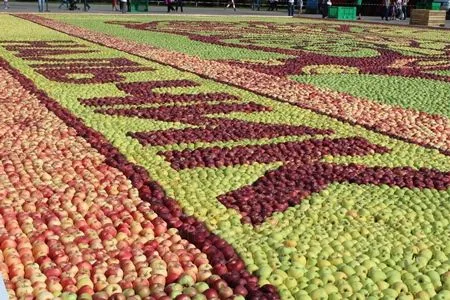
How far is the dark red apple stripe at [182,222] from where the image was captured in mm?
3350

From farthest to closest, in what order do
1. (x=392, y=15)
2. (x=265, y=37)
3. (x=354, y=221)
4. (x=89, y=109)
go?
1. (x=392, y=15)
2. (x=265, y=37)
3. (x=89, y=109)
4. (x=354, y=221)

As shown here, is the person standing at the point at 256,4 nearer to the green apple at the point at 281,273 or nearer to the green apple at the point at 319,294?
the green apple at the point at 281,273

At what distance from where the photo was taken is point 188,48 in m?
14.5

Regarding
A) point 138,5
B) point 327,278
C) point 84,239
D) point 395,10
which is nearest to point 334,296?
point 327,278

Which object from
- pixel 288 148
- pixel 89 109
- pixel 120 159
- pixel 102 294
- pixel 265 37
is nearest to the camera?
pixel 102 294

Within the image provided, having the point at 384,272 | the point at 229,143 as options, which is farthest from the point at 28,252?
the point at 229,143

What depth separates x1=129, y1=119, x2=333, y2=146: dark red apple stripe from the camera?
19.9ft

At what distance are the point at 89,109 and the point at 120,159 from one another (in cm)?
212

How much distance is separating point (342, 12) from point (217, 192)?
29.6 meters

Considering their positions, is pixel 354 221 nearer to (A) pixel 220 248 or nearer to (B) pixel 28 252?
(A) pixel 220 248

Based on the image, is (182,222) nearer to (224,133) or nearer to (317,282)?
(317,282)

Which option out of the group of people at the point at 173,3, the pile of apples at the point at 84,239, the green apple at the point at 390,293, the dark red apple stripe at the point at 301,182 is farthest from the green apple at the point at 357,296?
the group of people at the point at 173,3

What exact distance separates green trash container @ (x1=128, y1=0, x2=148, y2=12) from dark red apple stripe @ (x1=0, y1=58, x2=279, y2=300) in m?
28.8

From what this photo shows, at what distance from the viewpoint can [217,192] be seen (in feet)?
15.4
